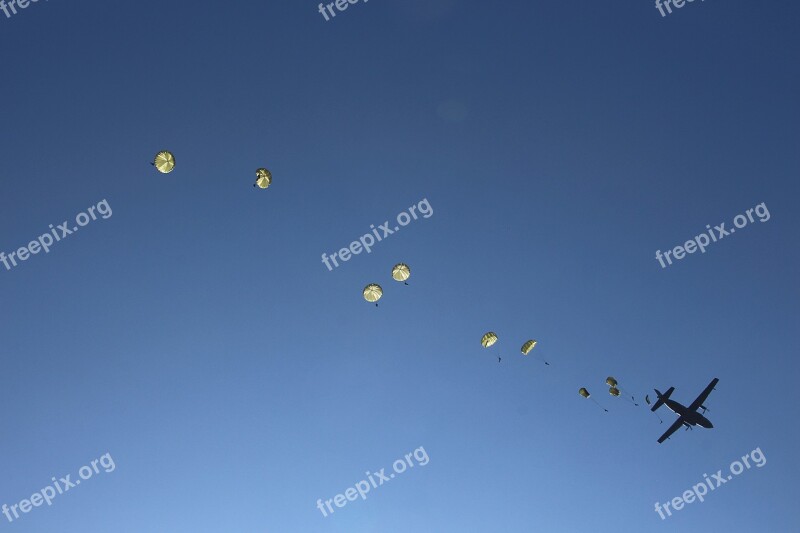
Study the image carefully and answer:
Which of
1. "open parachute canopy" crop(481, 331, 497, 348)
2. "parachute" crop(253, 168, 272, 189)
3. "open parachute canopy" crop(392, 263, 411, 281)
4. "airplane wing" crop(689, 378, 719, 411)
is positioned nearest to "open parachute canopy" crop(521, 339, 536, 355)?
"open parachute canopy" crop(481, 331, 497, 348)

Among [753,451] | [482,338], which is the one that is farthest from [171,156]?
[753,451]

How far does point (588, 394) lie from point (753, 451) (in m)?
12.5

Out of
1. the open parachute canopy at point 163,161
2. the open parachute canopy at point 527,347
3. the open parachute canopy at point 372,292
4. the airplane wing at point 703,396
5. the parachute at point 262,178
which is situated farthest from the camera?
the airplane wing at point 703,396

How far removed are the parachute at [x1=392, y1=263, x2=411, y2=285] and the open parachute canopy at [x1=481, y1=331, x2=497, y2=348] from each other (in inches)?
241

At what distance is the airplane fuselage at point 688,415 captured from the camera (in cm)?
3859

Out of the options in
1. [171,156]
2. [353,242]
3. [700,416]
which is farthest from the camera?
[700,416]

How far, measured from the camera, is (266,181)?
32.0 metres

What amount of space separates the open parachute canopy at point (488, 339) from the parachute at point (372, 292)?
6989mm

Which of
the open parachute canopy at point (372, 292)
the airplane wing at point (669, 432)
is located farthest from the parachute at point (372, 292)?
the airplane wing at point (669, 432)

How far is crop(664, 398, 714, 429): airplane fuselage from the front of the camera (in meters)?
38.6

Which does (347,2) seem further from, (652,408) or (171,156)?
(652,408)

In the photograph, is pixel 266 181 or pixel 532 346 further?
pixel 532 346

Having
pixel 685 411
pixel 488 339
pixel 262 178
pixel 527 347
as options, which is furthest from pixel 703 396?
pixel 262 178

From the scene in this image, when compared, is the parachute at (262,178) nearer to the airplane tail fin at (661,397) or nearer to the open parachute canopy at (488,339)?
the open parachute canopy at (488,339)
